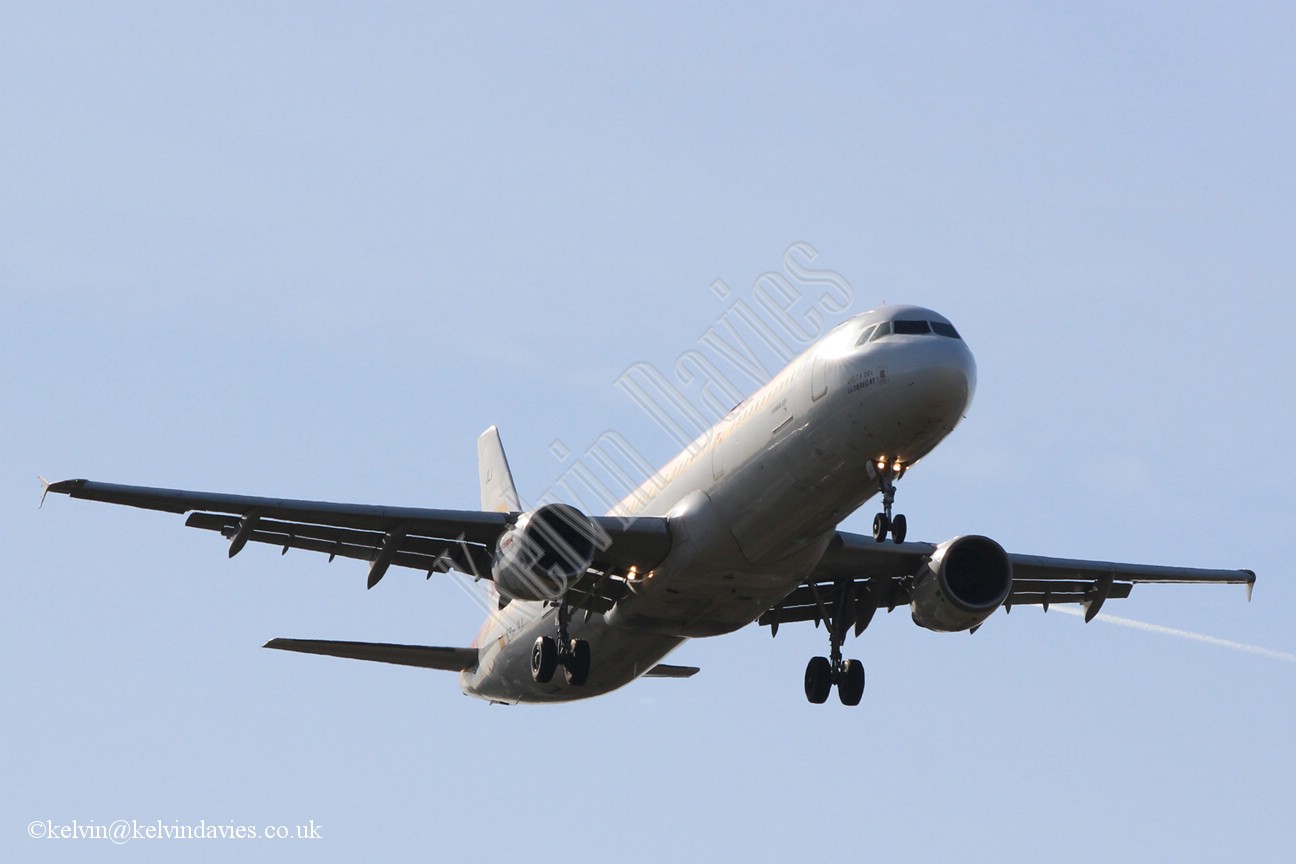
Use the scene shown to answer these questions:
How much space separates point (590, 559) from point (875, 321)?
22.2ft

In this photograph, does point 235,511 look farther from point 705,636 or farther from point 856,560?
point 856,560

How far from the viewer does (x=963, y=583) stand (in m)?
37.9

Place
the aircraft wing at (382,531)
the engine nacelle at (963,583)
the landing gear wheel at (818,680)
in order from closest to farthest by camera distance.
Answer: the aircraft wing at (382,531)
the engine nacelle at (963,583)
the landing gear wheel at (818,680)

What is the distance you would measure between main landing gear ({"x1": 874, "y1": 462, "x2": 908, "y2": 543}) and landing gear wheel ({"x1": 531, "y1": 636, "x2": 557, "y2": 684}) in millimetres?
8739

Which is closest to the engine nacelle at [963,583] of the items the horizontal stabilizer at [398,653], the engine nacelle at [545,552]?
the engine nacelle at [545,552]

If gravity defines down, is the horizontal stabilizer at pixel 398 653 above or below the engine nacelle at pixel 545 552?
below

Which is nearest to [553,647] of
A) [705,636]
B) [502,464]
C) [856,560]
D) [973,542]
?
[705,636]

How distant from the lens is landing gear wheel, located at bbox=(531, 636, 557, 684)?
122 feet

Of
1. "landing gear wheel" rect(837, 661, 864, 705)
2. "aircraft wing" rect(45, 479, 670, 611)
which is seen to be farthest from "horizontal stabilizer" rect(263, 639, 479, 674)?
"landing gear wheel" rect(837, 661, 864, 705)

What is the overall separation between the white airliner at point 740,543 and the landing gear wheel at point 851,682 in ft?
0.12

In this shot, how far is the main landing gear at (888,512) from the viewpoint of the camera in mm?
30938

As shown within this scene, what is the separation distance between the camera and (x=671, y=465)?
36.4m

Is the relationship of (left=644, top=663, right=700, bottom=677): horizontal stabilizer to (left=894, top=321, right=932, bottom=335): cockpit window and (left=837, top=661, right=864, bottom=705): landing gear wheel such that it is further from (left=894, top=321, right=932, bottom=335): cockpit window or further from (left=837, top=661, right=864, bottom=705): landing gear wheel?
(left=894, top=321, right=932, bottom=335): cockpit window

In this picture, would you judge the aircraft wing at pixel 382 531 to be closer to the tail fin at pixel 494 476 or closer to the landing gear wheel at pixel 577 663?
the landing gear wheel at pixel 577 663
